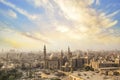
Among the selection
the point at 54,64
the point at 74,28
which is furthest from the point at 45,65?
the point at 74,28

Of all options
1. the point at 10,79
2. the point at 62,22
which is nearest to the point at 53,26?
the point at 62,22

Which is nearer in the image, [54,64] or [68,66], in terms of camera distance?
[68,66]

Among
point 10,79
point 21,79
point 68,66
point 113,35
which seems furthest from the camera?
point 68,66

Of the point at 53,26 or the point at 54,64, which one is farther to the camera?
the point at 54,64

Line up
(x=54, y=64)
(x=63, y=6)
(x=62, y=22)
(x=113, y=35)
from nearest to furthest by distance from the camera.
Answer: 1. (x=63, y=6)
2. (x=62, y=22)
3. (x=113, y=35)
4. (x=54, y=64)

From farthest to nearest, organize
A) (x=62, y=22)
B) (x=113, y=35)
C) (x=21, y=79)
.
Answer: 1. (x=21, y=79)
2. (x=113, y=35)
3. (x=62, y=22)

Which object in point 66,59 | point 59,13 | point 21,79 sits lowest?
point 21,79

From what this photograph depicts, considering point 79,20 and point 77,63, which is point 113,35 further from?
point 77,63

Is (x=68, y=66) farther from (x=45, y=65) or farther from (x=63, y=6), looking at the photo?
(x=63, y=6)

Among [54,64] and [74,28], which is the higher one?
[74,28]
